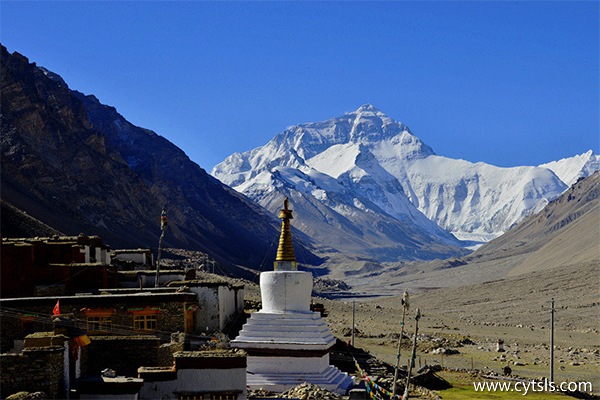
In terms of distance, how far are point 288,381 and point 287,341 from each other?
0.98 metres

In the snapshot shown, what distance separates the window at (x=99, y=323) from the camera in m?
22.0

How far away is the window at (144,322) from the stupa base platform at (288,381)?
2772mm

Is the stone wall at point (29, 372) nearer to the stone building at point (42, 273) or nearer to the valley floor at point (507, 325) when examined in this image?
the stone building at point (42, 273)

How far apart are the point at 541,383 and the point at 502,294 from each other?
254ft

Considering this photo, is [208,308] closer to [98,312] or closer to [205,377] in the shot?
[98,312]

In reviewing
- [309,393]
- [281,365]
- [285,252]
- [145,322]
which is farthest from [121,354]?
[285,252]

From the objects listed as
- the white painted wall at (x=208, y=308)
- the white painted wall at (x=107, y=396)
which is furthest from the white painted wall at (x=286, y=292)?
the white painted wall at (x=107, y=396)

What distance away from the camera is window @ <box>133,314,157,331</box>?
882 inches

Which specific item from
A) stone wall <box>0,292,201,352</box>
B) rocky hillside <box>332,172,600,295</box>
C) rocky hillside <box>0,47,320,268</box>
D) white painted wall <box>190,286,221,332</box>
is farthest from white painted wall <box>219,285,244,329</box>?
rocky hillside <box>332,172,600,295</box>

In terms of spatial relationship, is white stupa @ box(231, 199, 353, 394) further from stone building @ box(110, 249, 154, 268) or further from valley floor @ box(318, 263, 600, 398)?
valley floor @ box(318, 263, 600, 398)

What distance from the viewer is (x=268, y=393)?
20969 millimetres

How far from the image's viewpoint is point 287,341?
22234mm

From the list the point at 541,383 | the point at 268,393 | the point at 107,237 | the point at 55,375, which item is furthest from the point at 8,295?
the point at 107,237

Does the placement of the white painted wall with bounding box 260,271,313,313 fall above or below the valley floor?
above
